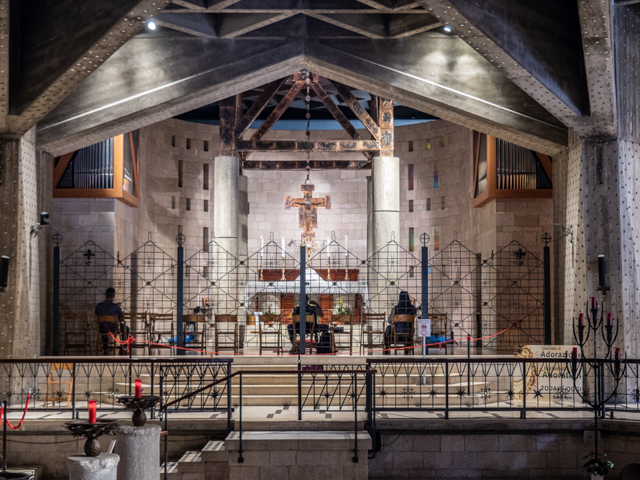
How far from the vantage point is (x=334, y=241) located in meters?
14.9

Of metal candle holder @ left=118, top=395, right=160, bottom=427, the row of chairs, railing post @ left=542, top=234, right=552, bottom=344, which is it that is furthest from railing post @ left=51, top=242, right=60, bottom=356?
railing post @ left=542, top=234, right=552, bottom=344

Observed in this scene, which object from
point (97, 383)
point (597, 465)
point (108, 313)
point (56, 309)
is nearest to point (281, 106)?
point (108, 313)

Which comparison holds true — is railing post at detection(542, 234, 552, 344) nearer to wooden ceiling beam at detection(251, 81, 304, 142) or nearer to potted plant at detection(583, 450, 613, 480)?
potted plant at detection(583, 450, 613, 480)

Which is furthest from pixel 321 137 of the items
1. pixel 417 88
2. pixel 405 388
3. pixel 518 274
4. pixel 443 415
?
pixel 443 415

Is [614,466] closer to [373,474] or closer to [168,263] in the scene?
Result: [373,474]

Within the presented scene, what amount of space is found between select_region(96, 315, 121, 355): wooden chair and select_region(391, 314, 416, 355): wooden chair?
513 cm

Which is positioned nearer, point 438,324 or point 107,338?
point 107,338

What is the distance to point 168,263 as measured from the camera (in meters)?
20.9

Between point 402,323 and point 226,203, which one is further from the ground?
point 226,203

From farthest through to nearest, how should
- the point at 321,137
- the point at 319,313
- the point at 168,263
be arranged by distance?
the point at 321,137
the point at 168,263
the point at 319,313

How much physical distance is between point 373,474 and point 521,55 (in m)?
5.93

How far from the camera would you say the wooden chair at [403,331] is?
1456 centimetres

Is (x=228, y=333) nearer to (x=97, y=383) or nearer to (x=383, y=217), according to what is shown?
(x=97, y=383)

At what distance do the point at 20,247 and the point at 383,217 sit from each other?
819cm
